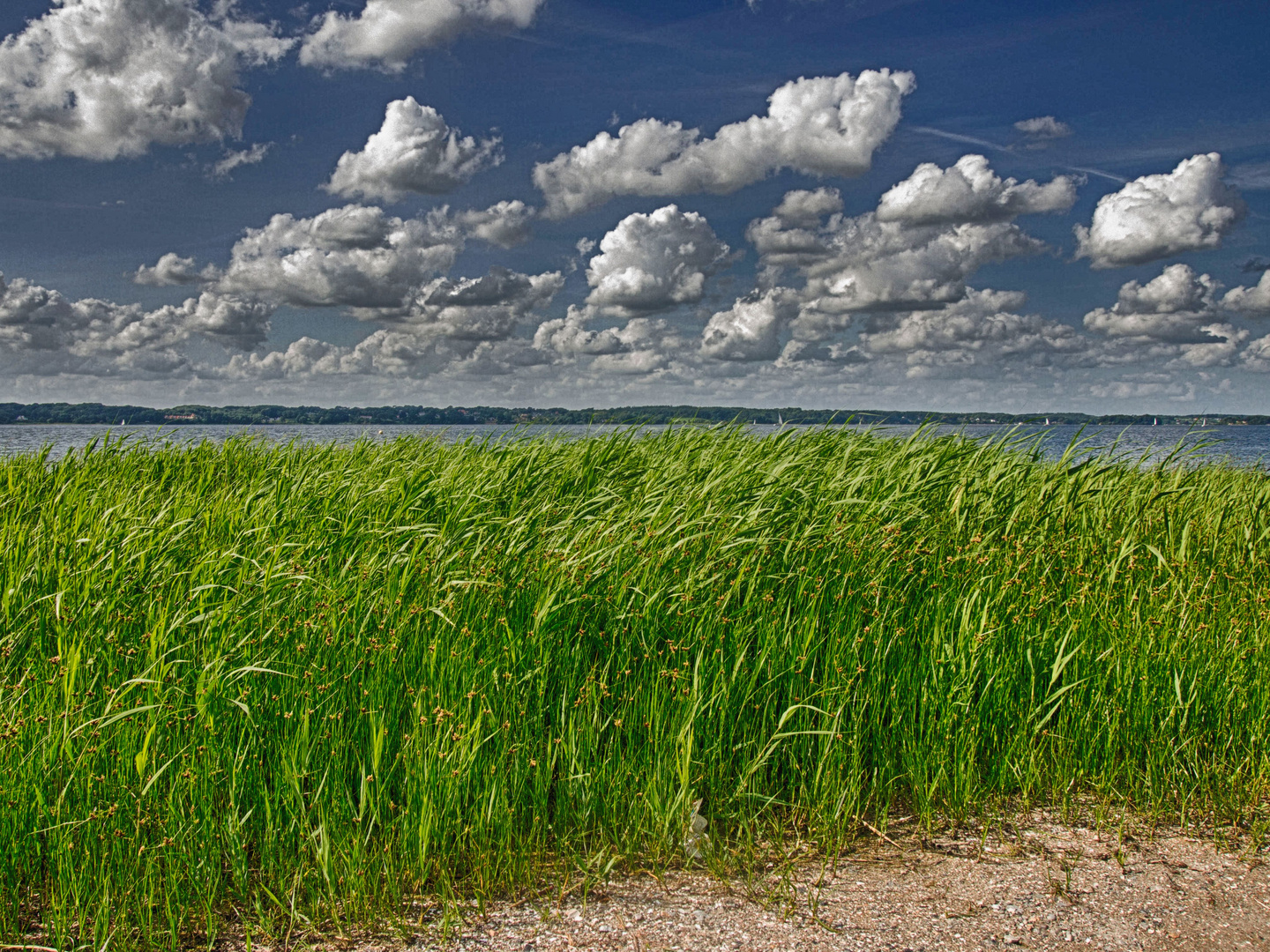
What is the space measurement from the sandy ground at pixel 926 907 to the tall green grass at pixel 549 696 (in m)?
0.19

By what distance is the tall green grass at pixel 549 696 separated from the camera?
303 centimetres

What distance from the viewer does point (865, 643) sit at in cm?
420

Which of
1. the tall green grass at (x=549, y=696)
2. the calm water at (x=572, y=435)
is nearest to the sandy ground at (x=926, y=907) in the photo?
the tall green grass at (x=549, y=696)

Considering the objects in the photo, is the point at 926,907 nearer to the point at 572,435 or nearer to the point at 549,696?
the point at 549,696

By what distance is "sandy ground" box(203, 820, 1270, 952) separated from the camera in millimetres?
2797

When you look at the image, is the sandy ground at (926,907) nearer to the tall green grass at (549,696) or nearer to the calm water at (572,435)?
the tall green grass at (549,696)

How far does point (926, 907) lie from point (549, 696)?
1777 millimetres

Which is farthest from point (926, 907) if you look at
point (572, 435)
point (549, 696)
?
point (572, 435)

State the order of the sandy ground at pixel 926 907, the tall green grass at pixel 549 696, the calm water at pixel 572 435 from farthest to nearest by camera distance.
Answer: the calm water at pixel 572 435
the tall green grass at pixel 549 696
the sandy ground at pixel 926 907

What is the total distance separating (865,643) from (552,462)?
13.9 feet

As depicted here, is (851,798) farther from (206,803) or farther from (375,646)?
(206,803)

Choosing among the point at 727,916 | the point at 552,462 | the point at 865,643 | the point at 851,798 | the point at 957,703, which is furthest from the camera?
the point at 552,462

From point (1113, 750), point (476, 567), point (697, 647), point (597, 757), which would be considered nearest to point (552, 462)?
point (476, 567)

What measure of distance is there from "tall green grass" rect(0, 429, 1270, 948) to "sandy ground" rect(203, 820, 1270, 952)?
19cm
